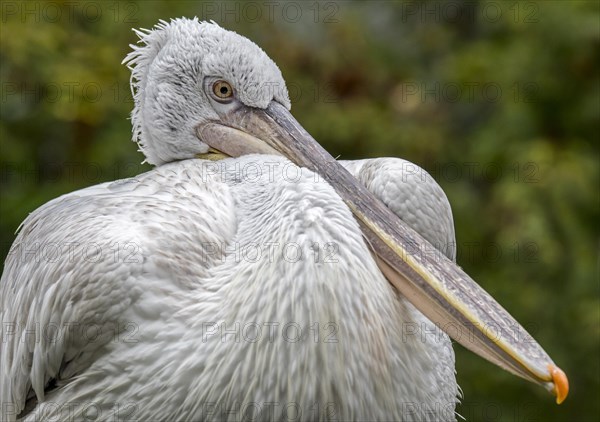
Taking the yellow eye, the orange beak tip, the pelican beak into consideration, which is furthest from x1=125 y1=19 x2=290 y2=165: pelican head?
the orange beak tip

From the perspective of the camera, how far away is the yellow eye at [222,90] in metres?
2.99

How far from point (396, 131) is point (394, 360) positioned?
385cm

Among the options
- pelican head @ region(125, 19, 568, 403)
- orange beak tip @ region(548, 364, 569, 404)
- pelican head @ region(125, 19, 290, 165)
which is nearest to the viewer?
orange beak tip @ region(548, 364, 569, 404)

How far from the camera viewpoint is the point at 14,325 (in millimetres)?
2807

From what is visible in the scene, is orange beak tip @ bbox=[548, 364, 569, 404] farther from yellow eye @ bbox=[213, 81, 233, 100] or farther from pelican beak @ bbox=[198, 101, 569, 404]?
yellow eye @ bbox=[213, 81, 233, 100]

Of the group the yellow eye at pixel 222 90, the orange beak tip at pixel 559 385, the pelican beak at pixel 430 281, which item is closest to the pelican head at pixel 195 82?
the yellow eye at pixel 222 90

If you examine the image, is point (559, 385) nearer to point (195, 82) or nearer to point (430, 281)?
point (430, 281)

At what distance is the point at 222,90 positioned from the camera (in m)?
3.00

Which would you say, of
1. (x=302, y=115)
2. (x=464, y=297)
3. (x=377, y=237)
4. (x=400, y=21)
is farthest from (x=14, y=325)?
(x=400, y=21)

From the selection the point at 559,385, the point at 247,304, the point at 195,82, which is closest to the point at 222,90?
the point at 195,82

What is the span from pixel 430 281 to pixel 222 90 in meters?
1.05

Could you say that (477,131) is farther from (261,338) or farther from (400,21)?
(261,338)

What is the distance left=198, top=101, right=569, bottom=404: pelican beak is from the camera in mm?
2295

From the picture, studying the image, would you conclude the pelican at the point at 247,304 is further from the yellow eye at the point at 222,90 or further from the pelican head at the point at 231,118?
the yellow eye at the point at 222,90
